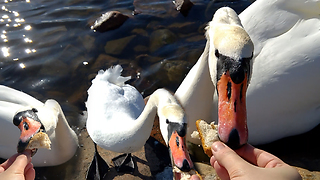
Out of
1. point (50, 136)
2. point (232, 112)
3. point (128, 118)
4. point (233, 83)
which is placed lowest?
point (50, 136)

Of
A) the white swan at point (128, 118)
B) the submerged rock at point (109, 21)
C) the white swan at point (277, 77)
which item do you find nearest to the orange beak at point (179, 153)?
the white swan at point (128, 118)

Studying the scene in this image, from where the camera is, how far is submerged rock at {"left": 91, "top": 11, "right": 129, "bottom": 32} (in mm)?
6492

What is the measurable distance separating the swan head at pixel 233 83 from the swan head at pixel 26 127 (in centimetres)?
156

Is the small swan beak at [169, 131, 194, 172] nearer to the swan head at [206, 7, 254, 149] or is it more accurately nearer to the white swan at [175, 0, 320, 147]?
the swan head at [206, 7, 254, 149]

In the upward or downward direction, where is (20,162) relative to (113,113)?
upward

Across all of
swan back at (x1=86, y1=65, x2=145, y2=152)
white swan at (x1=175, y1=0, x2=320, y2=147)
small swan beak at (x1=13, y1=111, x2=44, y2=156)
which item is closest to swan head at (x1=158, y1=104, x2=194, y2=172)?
swan back at (x1=86, y1=65, x2=145, y2=152)

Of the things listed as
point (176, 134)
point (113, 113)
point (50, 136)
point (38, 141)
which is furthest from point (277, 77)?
point (50, 136)

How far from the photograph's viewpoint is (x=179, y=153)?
237cm

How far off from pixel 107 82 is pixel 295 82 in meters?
2.55

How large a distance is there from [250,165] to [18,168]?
160 centimetres

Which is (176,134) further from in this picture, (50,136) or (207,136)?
(50,136)

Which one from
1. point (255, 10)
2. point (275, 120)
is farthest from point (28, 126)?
point (255, 10)

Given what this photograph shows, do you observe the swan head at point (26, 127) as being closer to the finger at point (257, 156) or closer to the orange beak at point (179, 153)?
the orange beak at point (179, 153)

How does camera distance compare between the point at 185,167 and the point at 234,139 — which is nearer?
the point at 234,139
